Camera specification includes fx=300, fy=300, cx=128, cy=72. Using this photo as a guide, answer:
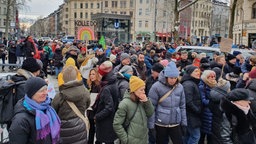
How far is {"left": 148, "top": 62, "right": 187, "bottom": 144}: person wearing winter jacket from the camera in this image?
196 inches

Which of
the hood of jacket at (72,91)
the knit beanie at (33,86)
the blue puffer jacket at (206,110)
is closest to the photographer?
the knit beanie at (33,86)

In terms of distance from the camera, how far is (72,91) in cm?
413

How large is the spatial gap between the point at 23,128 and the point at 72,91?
1.10 meters

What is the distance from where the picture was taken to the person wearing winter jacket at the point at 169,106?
4980 millimetres

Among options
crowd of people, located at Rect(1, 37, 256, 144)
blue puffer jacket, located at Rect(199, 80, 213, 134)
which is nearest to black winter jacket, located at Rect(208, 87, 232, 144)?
crowd of people, located at Rect(1, 37, 256, 144)

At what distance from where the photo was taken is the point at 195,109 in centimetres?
539

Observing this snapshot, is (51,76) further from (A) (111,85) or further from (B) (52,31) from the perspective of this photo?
(B) (52,31)

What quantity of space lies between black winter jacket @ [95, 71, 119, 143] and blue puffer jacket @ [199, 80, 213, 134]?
166cm

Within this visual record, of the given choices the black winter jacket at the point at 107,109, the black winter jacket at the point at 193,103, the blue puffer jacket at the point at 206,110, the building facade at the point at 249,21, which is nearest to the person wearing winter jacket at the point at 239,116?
the black winter jacket at the point at 193,103

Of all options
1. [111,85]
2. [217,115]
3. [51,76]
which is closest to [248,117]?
[217,115]

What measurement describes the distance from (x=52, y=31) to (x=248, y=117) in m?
168

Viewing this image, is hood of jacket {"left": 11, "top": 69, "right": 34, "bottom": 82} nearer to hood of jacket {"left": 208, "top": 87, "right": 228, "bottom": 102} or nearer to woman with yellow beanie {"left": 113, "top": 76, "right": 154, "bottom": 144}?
woman with yellow beanie {"left": 113, "top": 76, "right": 154, "bottom": 144}

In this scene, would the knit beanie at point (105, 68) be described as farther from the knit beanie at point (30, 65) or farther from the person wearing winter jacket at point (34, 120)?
the person wearing winter jacket at point (34, 120)

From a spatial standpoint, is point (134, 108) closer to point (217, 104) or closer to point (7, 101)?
point (217, 104)
